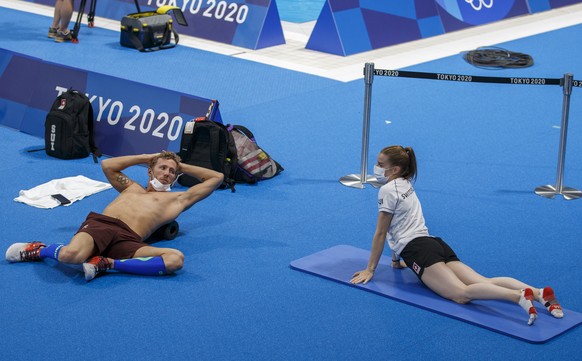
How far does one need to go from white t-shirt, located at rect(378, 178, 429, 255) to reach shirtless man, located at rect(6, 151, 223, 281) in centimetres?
168

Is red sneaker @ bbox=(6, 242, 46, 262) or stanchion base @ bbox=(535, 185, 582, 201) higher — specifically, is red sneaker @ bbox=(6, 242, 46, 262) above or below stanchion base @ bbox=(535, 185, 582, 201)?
below

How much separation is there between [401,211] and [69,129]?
4469 millimetres

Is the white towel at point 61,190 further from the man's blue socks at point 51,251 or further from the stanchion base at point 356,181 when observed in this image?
the stanchion base at point 356,181

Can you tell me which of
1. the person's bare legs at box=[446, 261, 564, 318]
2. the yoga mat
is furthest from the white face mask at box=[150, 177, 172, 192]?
the person's bare legs at box=[446, 261, 564, 318]

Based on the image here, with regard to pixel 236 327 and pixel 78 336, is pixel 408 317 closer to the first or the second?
pixel 236 327

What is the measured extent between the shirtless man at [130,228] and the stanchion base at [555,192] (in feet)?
10.8

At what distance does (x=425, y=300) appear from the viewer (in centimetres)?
688

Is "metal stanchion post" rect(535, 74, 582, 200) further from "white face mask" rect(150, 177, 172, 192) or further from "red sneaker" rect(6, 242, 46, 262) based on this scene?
"red sneaker" rect(6, 242, 46, 262)

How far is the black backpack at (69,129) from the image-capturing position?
10.0 metres

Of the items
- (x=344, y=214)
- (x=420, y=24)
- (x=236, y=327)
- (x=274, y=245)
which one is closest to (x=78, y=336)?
(x=236, y=327)

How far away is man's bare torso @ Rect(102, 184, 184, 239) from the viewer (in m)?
7.70

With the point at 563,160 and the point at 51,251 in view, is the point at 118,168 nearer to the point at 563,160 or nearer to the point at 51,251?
the point at 51,251

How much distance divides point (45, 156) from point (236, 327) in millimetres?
4544

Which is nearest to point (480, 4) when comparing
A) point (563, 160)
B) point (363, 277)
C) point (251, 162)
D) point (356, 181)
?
point (563, 160)
